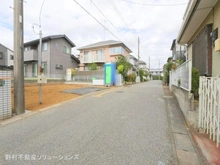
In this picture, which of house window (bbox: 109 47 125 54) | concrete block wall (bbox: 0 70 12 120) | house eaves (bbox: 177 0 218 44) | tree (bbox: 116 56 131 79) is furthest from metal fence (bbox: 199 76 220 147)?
house window (bbox: 109 47 125 54)

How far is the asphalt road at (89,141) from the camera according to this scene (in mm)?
2350

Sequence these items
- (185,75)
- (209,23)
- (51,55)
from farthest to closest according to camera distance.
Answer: (51,55) → (185,75) → (209,23)

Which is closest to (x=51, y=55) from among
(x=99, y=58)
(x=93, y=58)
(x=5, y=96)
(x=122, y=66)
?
(x=93, y=58)

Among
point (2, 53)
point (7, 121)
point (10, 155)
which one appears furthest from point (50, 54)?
point (10, 155)

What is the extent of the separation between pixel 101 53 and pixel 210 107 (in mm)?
23805

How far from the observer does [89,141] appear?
2.96m

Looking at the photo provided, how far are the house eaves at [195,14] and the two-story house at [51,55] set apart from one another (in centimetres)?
1901

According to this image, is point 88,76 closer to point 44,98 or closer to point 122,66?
point 122,66

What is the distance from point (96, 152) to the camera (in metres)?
2.54

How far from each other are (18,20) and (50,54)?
A: 1651 centimetres

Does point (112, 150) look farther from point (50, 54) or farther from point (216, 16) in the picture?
point (50, 54)

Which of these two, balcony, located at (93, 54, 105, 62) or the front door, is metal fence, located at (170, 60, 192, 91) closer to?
the front door

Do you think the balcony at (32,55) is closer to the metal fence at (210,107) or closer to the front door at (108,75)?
the front door at (108,75)

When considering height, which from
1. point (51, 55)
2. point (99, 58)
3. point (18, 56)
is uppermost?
point (99, 58)
